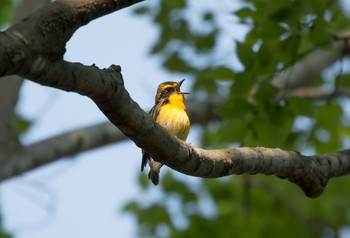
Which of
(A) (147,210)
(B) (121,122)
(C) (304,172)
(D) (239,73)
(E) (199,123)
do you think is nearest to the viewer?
(B) (121,122)

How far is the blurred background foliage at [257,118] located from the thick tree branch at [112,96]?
116 cm

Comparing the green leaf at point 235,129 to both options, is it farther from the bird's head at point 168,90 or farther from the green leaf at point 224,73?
the bird's head at point 168,90

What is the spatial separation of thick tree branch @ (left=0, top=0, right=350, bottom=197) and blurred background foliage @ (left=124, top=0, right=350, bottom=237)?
116 cm

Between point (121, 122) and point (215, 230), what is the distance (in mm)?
6305

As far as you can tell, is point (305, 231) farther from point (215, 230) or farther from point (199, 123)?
point (199, 123)

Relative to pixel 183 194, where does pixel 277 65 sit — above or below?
below

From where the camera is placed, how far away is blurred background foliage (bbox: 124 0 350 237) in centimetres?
555

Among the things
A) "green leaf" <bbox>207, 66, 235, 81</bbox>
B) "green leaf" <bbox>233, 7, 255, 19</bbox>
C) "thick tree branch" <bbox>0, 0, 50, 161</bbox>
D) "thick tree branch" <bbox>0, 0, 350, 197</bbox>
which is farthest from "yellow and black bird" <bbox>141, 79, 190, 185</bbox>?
"thick tree branch" <bbox>0, 0, 350, 197</bbox>

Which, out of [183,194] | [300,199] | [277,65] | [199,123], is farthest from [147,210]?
[277,65]

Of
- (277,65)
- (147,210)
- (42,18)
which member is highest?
(147,210)

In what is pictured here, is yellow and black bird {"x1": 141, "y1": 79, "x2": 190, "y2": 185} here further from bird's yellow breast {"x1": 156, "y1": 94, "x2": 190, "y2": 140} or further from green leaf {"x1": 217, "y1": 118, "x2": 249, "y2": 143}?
green leaf {"x1": 217, "y1": 118, "x2": 249, "y2": 143}

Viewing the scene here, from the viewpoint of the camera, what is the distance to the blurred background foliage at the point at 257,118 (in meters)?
5.55

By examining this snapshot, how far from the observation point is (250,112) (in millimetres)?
5605

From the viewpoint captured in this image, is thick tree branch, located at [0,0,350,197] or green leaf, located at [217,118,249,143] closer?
thick tree branch, located at [0,0,350,197]
